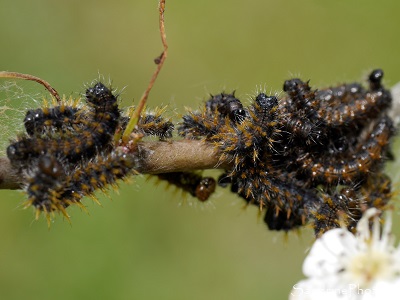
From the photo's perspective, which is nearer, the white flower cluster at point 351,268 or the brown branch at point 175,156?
the white flower cluster at point 351,268

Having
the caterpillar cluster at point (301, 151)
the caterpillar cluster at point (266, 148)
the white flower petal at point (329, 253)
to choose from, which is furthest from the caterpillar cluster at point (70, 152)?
the white flower petal at point (329, 253)

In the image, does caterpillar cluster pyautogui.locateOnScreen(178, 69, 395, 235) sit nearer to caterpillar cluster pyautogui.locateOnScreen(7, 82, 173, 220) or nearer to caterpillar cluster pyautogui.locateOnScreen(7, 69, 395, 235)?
caterpillar cluster pyautogui.locateOnScreen(7, 69, 395, 235)

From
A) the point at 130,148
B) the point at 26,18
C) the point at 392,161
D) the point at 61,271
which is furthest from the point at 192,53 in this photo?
the point at 130,148

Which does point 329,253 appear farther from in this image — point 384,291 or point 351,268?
point 384,291

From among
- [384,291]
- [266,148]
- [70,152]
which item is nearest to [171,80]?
[266,148]

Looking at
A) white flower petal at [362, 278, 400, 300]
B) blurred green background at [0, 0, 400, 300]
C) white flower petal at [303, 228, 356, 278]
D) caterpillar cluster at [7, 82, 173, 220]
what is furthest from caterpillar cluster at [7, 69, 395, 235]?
blurred green background at [0, 0, 400, 300]

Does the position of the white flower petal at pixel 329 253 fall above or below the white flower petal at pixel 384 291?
above

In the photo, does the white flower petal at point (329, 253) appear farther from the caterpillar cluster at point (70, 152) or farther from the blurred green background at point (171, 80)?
the blurred green background at point (171, 80)

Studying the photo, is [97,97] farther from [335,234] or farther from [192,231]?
[192,231]
